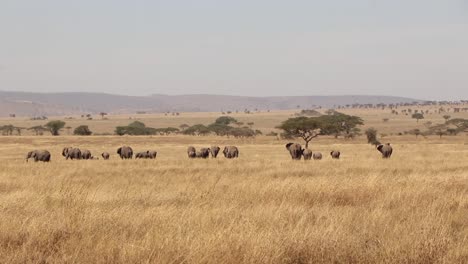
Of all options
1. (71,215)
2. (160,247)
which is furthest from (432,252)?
(71,215)

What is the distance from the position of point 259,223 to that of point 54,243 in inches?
99.9

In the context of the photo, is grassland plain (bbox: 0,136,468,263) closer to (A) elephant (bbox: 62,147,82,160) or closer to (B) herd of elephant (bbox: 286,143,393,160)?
(B) herd of elephant (bbox: 286,143,393,160)

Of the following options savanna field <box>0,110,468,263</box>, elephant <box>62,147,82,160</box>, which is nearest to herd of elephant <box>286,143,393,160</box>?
elephant <box>62,147,82,160</box>

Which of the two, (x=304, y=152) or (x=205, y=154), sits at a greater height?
(x=304, y=152)

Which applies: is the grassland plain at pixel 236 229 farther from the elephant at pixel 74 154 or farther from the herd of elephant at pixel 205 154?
the elephant at pixel 74 154

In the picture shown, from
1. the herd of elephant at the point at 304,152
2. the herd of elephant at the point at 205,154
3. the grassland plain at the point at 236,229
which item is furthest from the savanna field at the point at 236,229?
the herd of elephant at the point at 205,154

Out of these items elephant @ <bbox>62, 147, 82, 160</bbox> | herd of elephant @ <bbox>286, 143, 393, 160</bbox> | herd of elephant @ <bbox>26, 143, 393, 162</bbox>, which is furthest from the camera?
elephant @ <bbox>62, 147, 82, 160</bbox>

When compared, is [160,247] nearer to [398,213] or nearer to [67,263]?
[67,263]

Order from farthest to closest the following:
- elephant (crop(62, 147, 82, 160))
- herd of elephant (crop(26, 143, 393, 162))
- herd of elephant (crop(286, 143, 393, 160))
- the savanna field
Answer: elephant (crop(62, 147, 82, 160)), herd of elephant (crop(26, 143, 393, 162)), herd of elephant (crop(286, 143, 393, 160)), the savanna field

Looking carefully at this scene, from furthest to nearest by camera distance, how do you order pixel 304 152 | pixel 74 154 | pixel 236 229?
1. pixel 74 154
2. pixel 304 152
3. pixel 236 229

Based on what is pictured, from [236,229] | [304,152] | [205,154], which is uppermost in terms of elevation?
[236,229]

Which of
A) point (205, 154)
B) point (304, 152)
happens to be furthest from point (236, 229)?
point (205, 154)

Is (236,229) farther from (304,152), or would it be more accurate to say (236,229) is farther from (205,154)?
(205,154)

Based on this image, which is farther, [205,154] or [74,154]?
[205,154]
